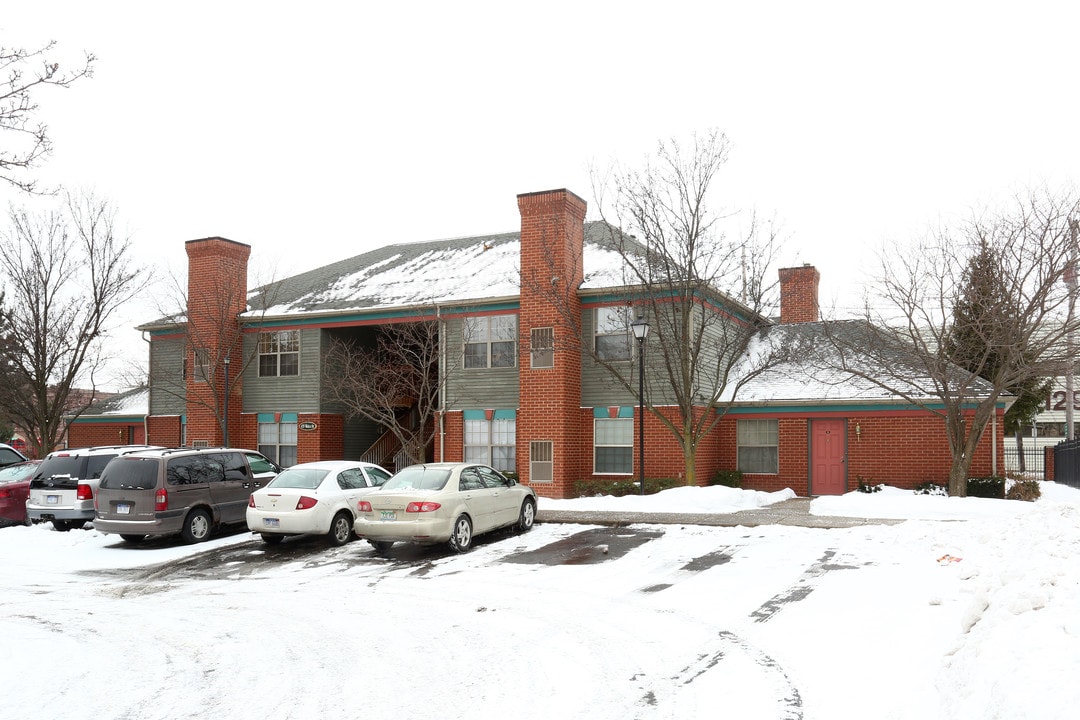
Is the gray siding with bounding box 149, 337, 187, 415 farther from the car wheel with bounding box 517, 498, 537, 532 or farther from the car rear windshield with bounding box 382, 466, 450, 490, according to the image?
the car rear windshield with bounding box 382, 466, 450, 490

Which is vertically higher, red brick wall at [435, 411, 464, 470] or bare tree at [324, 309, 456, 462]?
bare tree at [324, 309, 456, 462]

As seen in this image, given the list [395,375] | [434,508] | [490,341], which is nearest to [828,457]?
[490,341]

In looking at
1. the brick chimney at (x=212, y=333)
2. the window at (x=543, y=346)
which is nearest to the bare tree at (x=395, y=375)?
the window at (x=543, y=346)

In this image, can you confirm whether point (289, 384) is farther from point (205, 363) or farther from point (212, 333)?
point (212, 333)

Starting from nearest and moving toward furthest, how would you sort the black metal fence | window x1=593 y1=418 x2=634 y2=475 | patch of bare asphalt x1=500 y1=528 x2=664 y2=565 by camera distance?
patch of bare asphalt x1=500 y1=528 x2=664 y2=565 → window x1=593 y1=418 x2=634 y2=475 → the black metal fence

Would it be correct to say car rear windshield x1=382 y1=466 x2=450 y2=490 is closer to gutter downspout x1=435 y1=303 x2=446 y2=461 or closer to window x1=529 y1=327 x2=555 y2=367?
window x1=529 y1=327 x2=555 y2=367

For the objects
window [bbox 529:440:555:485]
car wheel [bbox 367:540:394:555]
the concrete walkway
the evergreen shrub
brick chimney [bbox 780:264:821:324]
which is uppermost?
brick chimney [bbox 780:264:821:324]

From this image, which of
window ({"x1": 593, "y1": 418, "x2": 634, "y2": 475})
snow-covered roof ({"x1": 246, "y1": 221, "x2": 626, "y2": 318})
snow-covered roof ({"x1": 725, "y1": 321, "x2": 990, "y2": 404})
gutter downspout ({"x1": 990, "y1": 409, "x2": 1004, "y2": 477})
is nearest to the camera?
snow-covered roof ({"x1": 725, "y1": 321, "x2": 990, "y2": 404})

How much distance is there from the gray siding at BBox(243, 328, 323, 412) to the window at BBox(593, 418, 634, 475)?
9594 mm

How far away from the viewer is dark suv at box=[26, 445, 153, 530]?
17000 millimetres

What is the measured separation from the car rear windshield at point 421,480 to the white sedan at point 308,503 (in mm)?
742

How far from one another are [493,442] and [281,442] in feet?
26.2

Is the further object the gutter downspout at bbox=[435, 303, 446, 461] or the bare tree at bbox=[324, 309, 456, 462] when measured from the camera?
the bare tree at bbox=[324, 309, 456, 462]

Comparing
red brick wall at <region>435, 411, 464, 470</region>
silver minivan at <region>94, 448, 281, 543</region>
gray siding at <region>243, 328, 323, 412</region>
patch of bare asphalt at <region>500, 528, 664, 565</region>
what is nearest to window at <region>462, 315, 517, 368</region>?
red brick wall at <region>435, 411, 464, 470</region>
